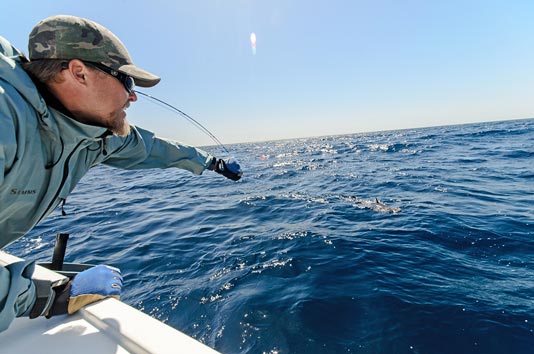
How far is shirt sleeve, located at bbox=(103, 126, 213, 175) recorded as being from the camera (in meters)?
2.63

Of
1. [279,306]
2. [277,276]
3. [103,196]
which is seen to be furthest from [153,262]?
[103,196]

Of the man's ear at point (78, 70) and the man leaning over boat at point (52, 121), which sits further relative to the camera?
the man's ear at point (78, 70)

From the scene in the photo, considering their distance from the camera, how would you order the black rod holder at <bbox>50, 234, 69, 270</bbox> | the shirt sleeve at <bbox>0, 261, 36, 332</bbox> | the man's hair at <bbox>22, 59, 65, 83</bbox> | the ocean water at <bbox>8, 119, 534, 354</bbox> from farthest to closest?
the ocean water at <bbox>8, 119, 534, 354</bbox>
the black rod holder at <bbox>50, 234, 69, 270</bbox>
the man's hair at <bbox>22, 59, 65, 83</bbox>
the shirt sleeve at <bbox>0, 261, 36, 332</bbox>

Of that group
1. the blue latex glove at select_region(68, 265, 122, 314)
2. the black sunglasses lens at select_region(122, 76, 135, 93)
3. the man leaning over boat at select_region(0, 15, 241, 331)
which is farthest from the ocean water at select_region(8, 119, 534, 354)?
the black sunglasses lens at select_region(122, 76, 135, 93)

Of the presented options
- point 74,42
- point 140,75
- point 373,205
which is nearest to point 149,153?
point 140,75

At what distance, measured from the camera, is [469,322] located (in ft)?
8.83

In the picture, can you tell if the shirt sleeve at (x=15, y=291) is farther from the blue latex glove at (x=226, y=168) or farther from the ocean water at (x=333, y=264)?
the blue latex glove at (x=226, y=168)

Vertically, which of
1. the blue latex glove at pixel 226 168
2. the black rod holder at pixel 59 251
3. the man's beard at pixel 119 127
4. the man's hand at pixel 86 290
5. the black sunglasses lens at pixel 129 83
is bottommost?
the man's hand at pixel 86 290

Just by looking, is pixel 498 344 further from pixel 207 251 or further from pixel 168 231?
pixel 168 231

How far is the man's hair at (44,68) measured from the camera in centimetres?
148

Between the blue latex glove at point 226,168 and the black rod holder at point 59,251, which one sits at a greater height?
the blue latex glove at point 226,168

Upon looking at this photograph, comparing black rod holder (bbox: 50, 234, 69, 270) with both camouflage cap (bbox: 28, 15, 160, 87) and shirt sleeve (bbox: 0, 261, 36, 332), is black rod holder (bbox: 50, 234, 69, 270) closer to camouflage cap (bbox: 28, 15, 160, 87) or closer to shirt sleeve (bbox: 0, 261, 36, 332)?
shirt sleeve (bbox: 0, 261, 36, 332)

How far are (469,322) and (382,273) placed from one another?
1090mm

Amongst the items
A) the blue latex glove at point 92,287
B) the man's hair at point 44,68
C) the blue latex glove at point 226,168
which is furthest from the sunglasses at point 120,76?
the blue latex glove at point 226,168
